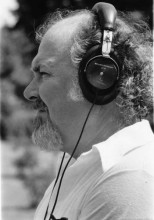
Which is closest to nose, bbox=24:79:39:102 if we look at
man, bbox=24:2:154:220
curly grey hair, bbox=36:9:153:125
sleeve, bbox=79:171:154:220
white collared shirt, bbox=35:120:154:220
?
man, bbox=24:2:154:220

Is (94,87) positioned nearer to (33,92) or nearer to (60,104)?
(60,104)

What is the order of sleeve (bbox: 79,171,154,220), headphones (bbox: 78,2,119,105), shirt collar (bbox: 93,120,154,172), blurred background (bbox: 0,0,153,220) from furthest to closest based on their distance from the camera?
1. blurred background (bbox: 0,0,153,220)
2. headphones (bbox: 78,2,119,105)
3. shirt collar (bbox: 93,120,154,172)
4. sleeve (bbox: 79,171,154,220)

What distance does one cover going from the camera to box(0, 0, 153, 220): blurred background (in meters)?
3.52

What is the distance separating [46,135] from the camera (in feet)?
5.64

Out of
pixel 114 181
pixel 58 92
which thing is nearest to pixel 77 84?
pixel 58 92

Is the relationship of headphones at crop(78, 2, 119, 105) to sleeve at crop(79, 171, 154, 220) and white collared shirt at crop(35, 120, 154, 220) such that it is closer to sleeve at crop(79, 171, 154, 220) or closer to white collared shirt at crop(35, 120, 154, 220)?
white collared shirt at crop(35, 120, 154, 220)

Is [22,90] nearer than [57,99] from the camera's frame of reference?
No

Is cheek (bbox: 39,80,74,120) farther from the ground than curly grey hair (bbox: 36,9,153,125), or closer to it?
closer to it

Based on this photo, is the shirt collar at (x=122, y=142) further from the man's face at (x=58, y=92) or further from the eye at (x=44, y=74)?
the eye at (x=44, y=74)

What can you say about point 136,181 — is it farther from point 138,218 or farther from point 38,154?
point 38,154

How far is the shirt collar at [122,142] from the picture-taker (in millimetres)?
1419

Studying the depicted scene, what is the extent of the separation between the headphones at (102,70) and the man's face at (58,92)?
0.05 m

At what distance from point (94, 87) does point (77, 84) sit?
0.08 m

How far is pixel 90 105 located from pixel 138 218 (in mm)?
482
